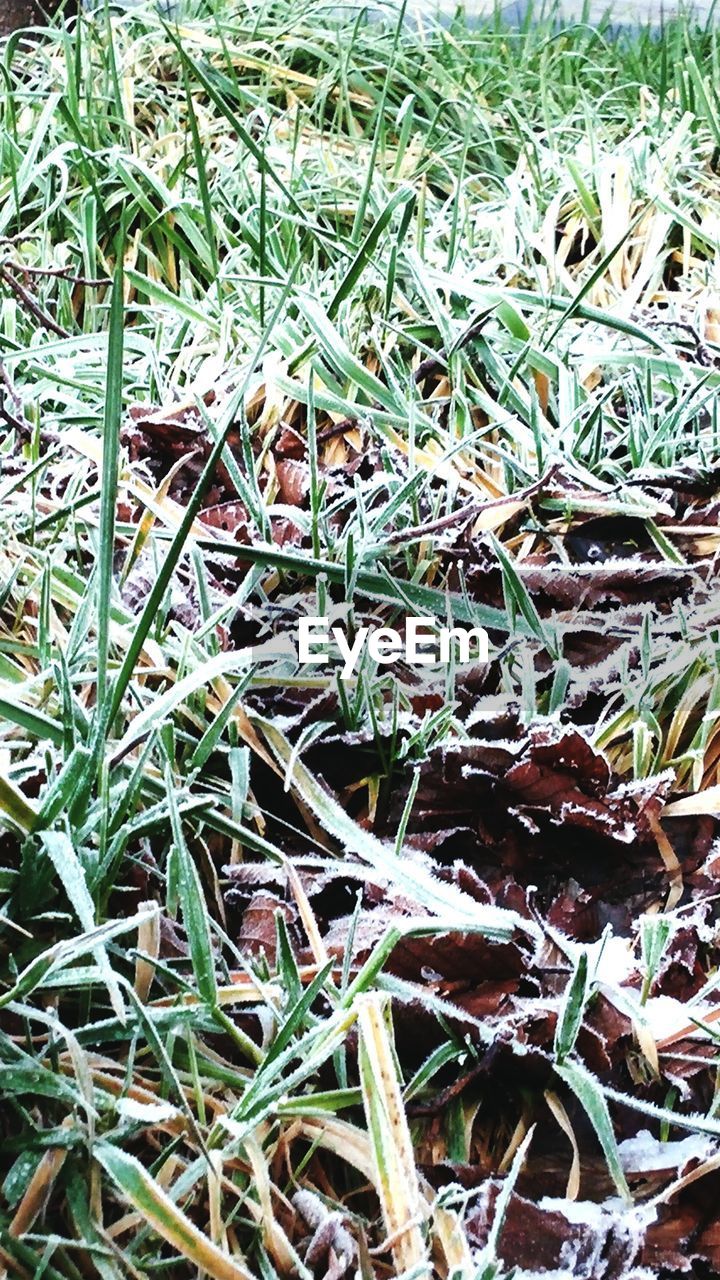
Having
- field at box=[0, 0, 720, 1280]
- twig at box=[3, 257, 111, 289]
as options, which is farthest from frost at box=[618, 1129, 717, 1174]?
twig at box=[3, 257, 111, 289]

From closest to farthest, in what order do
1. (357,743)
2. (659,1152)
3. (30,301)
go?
(659,1152) < (357,743) < (30,301)

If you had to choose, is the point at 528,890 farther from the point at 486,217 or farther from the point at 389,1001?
the point at 486,217

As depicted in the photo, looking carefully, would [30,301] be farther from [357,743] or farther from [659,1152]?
[659,1152]

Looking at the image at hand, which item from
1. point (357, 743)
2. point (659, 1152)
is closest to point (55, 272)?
point (357, 743)

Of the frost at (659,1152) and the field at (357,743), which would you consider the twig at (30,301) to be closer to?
the field at (357,743)

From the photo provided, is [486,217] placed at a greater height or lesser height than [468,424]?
greater

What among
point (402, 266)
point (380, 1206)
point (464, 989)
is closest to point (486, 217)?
point (402, 266)

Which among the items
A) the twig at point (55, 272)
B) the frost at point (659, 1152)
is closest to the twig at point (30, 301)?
the twig at point (55, 272)

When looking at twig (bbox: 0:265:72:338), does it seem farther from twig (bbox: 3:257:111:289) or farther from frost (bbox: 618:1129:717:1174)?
frost (bbox: 618:1129:717:1174)
